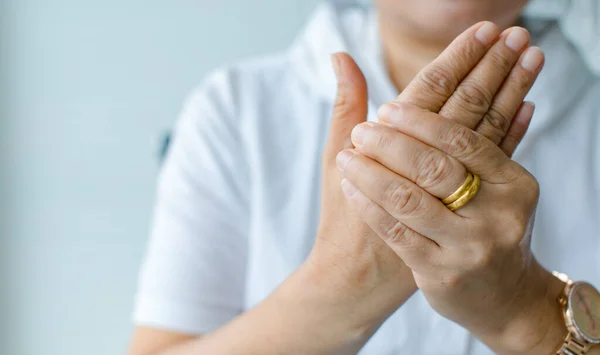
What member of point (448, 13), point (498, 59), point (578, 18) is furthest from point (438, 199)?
point (578, 18)

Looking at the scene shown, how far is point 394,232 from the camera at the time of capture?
1.47 ft

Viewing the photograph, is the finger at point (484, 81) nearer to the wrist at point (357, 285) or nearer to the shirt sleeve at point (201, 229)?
the wrist at point (357, 285)

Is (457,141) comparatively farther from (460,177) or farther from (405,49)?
(405,49)

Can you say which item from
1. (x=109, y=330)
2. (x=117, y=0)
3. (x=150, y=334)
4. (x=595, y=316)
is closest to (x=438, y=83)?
(x=595, y=316)

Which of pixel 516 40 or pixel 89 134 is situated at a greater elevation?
pixel 516 40

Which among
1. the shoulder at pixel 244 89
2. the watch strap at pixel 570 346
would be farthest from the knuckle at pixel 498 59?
the shoulder at pixel 244 89

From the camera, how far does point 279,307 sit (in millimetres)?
576

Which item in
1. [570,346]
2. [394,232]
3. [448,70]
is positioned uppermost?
[448,70]

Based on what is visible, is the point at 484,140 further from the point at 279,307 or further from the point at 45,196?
the point at 45,196

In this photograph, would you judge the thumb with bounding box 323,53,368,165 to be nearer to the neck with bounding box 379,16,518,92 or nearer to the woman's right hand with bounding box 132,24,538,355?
the woman's right hand with bounding box 132,24,538,355

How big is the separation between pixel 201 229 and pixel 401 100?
1.09ft

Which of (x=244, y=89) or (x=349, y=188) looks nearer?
(x=349, y=188)

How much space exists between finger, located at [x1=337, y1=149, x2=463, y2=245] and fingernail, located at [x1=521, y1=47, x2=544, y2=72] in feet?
0.43

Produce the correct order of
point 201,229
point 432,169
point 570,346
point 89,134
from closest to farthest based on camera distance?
point 432,169 < point 570,346 < point 201,229 < point 89,134
